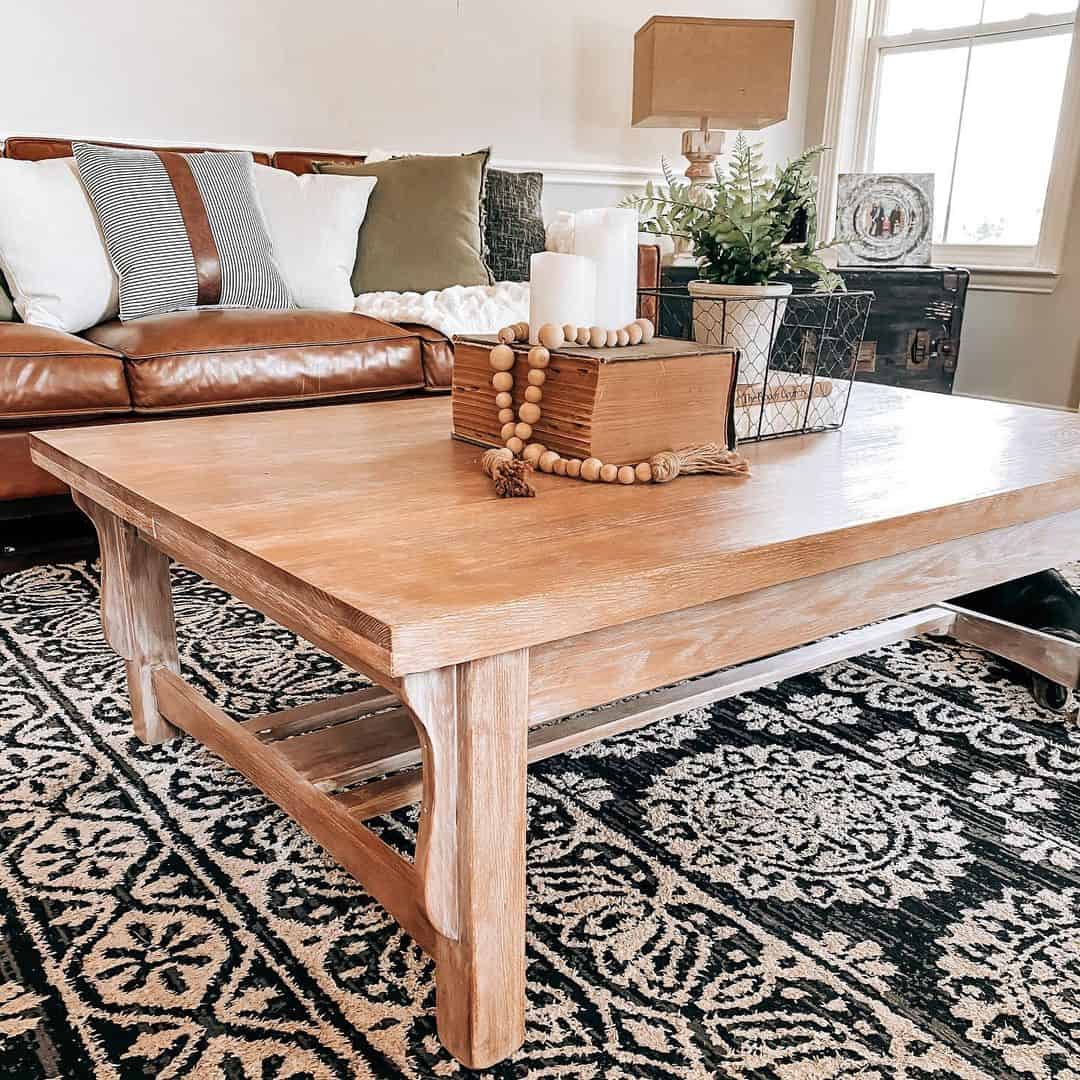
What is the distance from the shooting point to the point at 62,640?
173cm

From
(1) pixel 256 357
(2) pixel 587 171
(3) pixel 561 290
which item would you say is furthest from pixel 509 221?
(3) pixel 561 290

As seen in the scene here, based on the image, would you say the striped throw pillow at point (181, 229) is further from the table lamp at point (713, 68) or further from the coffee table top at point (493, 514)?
the table lamp at point (713, 68)

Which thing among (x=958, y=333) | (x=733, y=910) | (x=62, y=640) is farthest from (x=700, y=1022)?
(x=958, y=333)

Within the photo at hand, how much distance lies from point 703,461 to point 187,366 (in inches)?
53.9

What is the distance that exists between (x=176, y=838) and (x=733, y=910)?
2.02ft

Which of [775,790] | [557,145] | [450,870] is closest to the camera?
[450,870]

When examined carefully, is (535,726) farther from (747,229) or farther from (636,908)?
(747,229)

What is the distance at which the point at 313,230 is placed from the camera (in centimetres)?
269

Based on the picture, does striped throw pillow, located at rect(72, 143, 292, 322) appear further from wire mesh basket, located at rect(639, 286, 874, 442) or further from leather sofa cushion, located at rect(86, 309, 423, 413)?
wire mesh basket, located at rect(639, 286, 874, 442)

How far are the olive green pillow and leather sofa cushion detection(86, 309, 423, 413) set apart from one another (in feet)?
1.29

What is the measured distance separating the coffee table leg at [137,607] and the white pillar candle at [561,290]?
1.84ft

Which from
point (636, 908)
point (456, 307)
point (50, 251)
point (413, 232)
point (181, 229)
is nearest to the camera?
point (636, 908)

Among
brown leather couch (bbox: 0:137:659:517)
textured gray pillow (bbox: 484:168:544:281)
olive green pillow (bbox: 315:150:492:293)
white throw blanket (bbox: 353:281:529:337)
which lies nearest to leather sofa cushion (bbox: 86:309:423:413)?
brown leather couch (bbox: 0:137:659:517)

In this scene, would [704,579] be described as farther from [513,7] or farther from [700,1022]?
[513,7]
